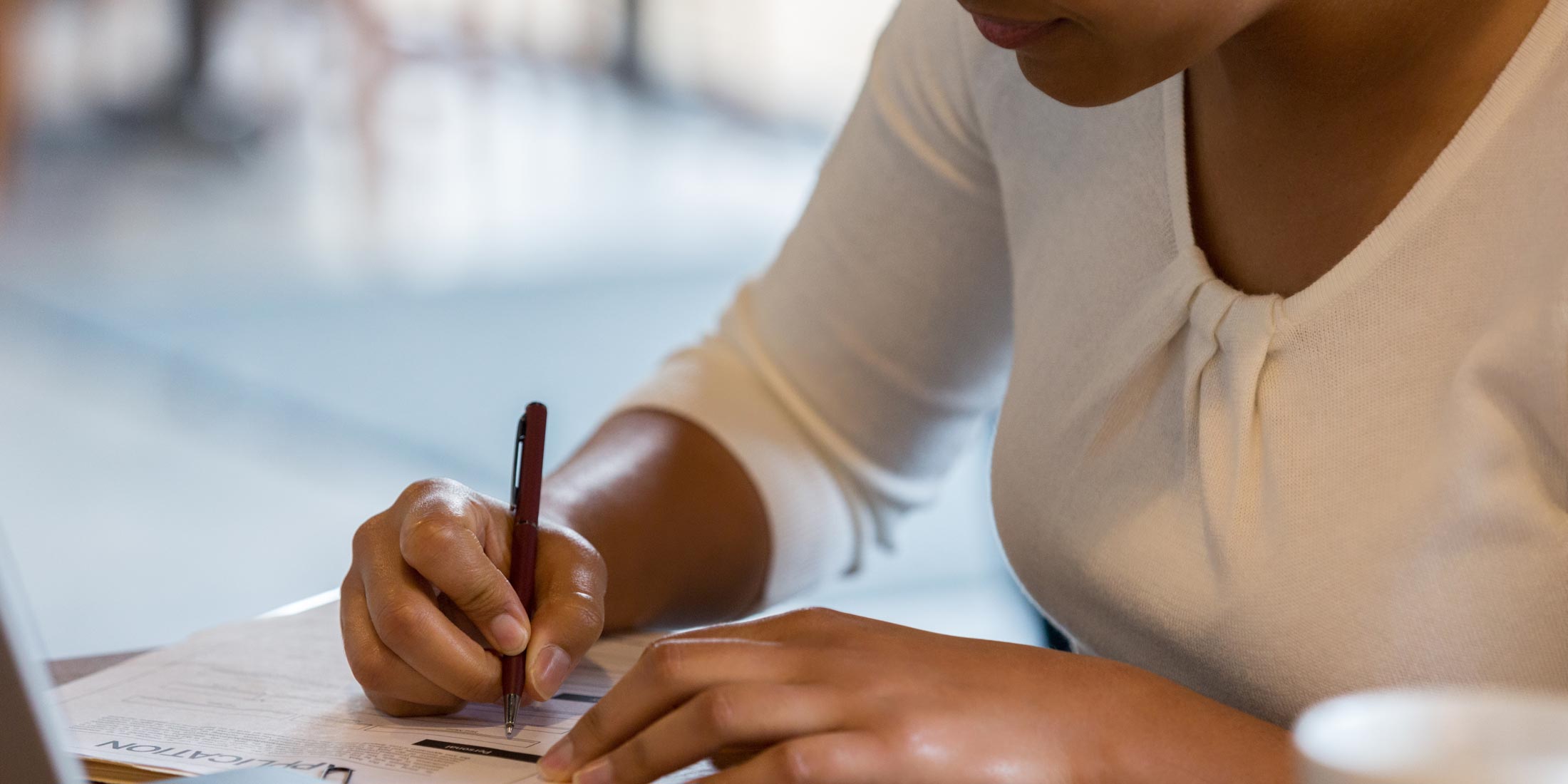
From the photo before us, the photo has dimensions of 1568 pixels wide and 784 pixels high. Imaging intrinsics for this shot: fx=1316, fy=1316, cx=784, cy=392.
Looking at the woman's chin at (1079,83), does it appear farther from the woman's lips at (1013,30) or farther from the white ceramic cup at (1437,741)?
the white ceramic cup at (1437,741)

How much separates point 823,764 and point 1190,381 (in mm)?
284

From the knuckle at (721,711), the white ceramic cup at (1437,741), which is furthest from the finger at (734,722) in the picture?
the white ceramic cup at (1437,741)

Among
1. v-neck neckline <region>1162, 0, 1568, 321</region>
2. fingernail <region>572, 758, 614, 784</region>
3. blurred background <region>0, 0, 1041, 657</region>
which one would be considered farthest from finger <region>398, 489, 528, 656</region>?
blurred background <region>0, 0, 1041, 657</region>

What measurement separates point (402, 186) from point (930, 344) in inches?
103

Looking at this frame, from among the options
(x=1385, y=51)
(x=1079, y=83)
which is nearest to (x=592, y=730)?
(x=1079, y=83)

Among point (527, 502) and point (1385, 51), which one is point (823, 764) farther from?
point (1385, 51)

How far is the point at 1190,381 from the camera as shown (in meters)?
0.63

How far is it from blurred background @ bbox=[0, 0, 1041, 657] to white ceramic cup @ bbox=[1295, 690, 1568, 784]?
108 inches

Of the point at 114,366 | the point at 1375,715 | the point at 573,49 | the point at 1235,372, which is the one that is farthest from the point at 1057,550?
the point at 114,366

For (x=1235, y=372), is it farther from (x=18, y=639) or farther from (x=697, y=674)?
(x=18, y=639)

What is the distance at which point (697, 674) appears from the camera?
49 cm

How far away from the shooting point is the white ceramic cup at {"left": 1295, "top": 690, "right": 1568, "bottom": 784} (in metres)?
0.25

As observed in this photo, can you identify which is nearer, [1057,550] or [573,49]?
[1057,550]

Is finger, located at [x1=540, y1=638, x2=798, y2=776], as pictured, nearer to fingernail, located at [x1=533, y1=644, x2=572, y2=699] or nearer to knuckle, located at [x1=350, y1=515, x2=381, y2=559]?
fingernail, located at [x1=533, y1=644, x2=572, y2=699]
